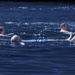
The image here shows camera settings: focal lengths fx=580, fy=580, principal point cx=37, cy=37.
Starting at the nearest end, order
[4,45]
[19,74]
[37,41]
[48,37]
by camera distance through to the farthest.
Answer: [19,74] → [4,45] → [37,41] → [48,37]

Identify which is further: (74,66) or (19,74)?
(74,66)

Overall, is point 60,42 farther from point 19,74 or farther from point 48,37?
point 19,74

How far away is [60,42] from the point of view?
30.6m

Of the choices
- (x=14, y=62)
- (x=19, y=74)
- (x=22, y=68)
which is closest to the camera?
(x=19, y=74)

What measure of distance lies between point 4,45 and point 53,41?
3104mm

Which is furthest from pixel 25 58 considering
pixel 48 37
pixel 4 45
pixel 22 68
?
pixel 48 37

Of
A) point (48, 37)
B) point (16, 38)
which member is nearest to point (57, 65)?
point (16, 38)

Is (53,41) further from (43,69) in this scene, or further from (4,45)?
(43,69)

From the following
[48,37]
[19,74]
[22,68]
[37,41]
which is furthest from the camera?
[48,37]

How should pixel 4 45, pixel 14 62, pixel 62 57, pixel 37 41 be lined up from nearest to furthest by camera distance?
pixel 14 62 → pixel 62 57 → pixel 4 45 → pixel 37 41

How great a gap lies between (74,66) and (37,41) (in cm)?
938

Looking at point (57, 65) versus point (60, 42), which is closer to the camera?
point (57, 65)

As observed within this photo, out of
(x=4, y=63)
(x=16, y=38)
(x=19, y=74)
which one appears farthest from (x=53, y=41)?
(x=19, y=74)

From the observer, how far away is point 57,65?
22.1m
